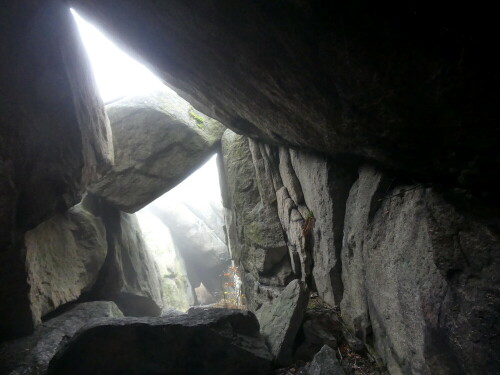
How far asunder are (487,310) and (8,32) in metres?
6.37

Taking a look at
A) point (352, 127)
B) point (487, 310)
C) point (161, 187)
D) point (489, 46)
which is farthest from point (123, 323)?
point (161, 187)

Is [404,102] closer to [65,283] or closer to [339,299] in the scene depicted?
[339,299]

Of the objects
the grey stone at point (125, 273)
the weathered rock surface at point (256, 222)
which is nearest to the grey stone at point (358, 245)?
the weathered rock surface at point (256, 222)

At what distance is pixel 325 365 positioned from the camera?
4449 mm

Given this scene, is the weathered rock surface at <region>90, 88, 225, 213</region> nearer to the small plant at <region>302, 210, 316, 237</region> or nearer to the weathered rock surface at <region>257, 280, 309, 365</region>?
the small plant at <region>302, 210, 316, 237</region>

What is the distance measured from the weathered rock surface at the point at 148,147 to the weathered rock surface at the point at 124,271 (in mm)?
946

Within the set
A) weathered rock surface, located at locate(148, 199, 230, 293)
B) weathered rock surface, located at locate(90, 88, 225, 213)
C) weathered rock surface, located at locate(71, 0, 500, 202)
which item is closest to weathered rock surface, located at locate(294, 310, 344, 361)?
weathered rock surface, located at locate(71, 0, 500, 202)

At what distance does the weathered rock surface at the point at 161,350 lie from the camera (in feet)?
16.2

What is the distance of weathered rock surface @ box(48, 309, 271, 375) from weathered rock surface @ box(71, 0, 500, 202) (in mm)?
3474

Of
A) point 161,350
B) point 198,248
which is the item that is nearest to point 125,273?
point 161,350

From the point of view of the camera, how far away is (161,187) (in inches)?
457

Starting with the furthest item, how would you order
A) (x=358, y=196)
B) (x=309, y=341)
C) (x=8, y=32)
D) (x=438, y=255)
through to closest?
(x=309, y=341) → (x=358, y=196) → (x=8, y=32) → (x=438, y=255)

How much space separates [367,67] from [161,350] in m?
4.87

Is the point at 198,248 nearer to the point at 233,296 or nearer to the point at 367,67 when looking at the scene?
Result: the point at 233,296
